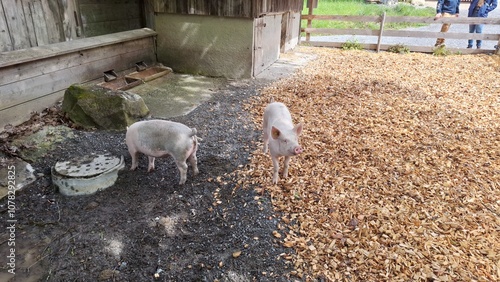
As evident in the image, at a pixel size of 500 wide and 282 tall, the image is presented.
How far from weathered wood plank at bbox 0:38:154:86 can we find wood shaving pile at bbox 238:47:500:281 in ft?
10.5

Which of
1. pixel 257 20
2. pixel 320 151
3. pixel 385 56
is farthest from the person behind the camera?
pixel 385 56

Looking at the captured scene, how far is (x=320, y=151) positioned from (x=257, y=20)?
4.32 m

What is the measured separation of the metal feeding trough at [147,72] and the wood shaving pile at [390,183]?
2.57 meters

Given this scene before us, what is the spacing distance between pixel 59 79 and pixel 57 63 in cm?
28

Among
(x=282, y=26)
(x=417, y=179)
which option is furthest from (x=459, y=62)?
(x=417, y=179)

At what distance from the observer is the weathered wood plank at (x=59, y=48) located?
4.61 metres

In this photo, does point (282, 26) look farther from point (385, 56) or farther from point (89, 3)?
point (89, 3)

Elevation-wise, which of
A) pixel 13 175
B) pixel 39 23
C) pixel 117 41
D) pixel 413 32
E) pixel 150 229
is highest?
pixel 39 23

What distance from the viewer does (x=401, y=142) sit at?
191 inches

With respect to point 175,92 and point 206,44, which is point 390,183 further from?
point 206,44

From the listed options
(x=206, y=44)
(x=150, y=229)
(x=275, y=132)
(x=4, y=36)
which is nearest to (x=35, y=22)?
(x=4, y=36)

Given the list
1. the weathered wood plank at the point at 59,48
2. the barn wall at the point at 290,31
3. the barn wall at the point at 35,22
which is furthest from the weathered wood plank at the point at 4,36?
the barn wall at the point at 290,31

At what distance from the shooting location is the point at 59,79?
5.50 m

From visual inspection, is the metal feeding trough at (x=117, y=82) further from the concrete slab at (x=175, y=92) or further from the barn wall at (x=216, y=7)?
the barn wall at (x=216, y=7)
